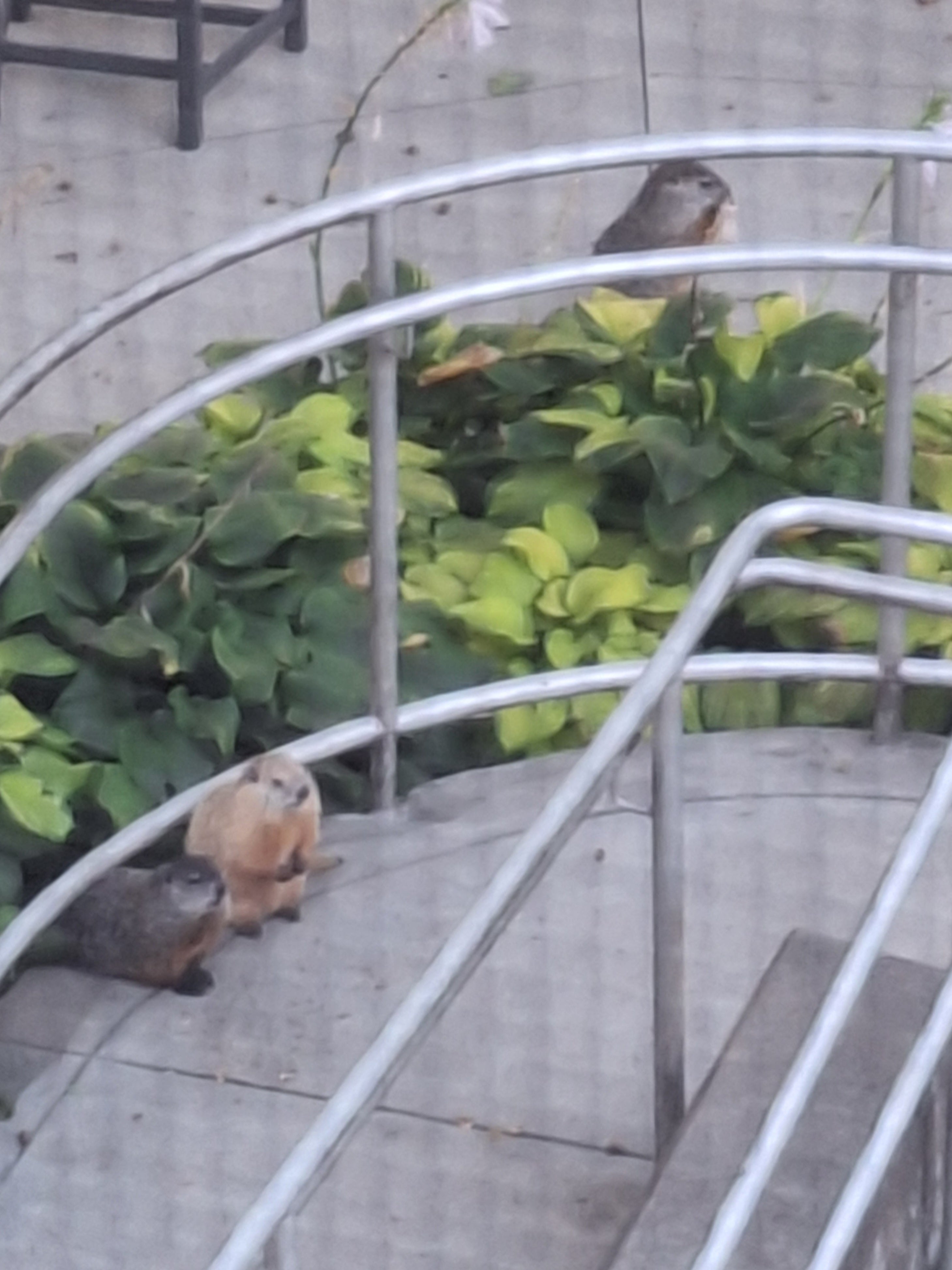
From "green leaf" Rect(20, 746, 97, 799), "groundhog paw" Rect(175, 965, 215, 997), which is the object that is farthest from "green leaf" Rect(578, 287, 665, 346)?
"groundhog paw" Rect(175, 965, 215, 997)

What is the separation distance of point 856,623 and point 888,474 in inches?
18.2

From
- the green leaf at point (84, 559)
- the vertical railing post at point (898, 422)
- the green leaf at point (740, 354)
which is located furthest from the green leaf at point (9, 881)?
the green leaf at point (740, 354)

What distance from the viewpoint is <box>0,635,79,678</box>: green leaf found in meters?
3.32

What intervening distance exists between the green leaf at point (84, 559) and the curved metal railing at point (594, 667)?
537 millimetres

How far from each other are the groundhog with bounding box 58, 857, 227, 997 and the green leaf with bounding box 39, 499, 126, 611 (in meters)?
0.55

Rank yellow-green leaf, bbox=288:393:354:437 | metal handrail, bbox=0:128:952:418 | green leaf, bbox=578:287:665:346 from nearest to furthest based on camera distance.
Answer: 1. metal handrail, bbox=0:128:952:418
2. yellow-green leaf, bbox=288:393:354:437
3. green leaf, bbox=578:287:665:346

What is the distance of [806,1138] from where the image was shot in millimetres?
2215

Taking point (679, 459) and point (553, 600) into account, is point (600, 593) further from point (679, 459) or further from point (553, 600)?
point (679, 459)

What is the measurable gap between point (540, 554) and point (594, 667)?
44cm

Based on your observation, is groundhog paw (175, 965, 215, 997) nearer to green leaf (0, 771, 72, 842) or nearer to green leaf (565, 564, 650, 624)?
green leaf (0, 771, 72, 842)

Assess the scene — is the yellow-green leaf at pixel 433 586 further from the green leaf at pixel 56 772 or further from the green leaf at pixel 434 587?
the green leaf at pixel 56 772

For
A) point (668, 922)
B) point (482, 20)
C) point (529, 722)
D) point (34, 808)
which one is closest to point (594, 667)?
point (529, 722)

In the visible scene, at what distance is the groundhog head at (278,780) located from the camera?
297 centimetres

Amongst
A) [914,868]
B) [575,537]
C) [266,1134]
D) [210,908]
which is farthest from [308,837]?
[914,868]
